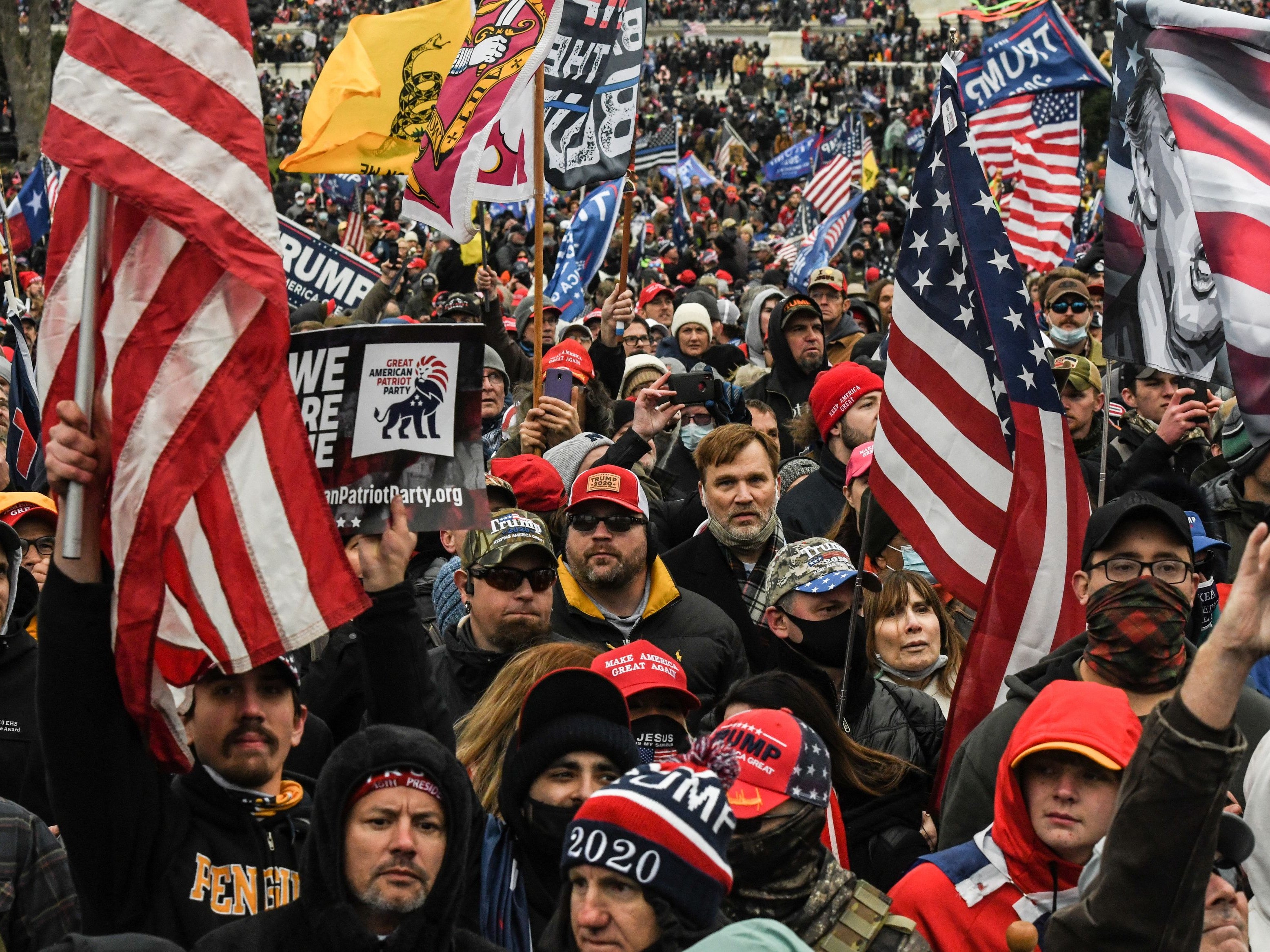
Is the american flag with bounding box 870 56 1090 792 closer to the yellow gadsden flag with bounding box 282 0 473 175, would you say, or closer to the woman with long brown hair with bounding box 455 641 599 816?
the woman with long brown hair with bounding box 455 641 599 816

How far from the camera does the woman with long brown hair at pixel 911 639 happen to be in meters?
5.36

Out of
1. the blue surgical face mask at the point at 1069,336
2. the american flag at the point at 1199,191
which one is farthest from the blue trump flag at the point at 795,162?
the american flag at the point at 1199,191

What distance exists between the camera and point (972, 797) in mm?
4086

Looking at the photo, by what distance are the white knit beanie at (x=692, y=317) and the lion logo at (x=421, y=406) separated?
Answer: 663 centimetres

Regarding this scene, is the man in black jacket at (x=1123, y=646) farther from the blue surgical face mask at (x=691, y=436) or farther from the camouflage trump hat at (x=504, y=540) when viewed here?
the blue surgical face mask at (x=691, y=436)

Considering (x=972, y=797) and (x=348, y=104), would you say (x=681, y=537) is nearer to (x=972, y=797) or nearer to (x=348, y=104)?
(x=972, y=797)

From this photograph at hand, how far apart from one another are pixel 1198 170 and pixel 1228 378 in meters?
0.58

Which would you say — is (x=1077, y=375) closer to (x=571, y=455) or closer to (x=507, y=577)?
(x=571, y=455)

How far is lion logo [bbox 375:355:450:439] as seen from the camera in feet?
13.5

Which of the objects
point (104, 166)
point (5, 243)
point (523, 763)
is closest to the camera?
point (104, 166)

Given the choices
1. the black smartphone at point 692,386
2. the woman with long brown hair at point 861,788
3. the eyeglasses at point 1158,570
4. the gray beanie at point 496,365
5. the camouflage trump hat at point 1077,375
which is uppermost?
the camouflage trump hat at point 1077,375

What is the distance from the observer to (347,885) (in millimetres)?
3268

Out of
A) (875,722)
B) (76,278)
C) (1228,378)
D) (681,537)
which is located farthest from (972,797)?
(681,537)

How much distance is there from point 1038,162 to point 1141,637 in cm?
921
